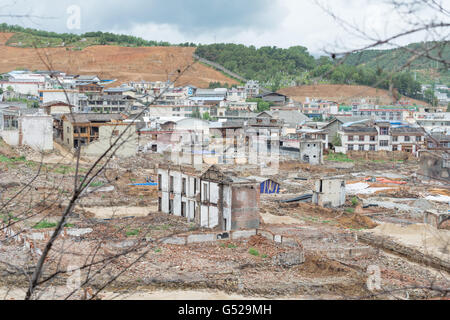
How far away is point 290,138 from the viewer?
3962 centimetres

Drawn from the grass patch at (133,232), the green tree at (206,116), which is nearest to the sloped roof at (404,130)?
the green tree at (206,116)

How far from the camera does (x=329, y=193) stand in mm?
22781

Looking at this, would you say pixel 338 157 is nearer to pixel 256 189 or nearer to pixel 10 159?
pixel 10 159

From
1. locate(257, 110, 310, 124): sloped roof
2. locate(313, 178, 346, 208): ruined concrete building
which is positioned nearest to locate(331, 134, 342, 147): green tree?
locate(257, 110, 310, 124): sloped roof

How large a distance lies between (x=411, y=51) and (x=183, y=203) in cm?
1618

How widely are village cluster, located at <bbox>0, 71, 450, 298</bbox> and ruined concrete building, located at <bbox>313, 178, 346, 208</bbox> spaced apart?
0.20 ft

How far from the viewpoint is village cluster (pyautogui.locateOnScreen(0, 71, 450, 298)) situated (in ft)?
41.3

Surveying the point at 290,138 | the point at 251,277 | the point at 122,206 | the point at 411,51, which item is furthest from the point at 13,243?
the point at 290,138

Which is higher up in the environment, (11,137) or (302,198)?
(11,137)

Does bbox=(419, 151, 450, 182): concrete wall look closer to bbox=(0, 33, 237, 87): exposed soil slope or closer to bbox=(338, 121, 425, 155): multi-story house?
bbox=(338, 121, 425, 155): multi-story house

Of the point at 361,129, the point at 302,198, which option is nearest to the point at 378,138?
A: the point at 361,129

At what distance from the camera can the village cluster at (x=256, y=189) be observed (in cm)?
1258

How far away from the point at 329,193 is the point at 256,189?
7230 mm

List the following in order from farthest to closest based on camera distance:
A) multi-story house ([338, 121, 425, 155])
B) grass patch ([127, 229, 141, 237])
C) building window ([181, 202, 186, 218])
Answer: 1. multi-story house ([338, 121, 425, 155])
2. building window ([181, 202, 186, 218])
3. grass patch ([127, 229, 141, 237])
